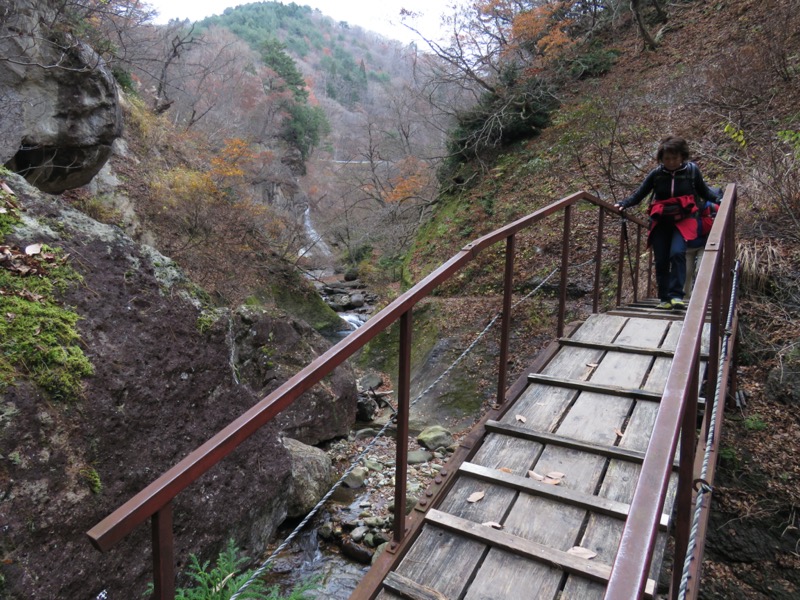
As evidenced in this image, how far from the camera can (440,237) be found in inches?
446

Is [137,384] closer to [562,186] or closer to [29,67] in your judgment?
[29,67]

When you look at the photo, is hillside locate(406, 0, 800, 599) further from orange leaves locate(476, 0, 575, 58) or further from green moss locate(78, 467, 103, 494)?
green moss locate(78, 467, 103, 494)

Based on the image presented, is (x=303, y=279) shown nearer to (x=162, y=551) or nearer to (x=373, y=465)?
(x=373, y=465)

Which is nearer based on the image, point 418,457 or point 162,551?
point 162,551

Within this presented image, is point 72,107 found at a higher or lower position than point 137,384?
higher

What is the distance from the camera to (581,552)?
184 centimetres

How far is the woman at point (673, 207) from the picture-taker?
3984 mm

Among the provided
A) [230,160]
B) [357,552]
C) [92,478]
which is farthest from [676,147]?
[230,160]

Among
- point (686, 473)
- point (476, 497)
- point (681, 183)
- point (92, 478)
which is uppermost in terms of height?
point (681, 183)

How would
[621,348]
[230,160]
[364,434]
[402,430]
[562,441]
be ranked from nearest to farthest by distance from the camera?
[402,430] < [562,441] < [621,348] < [364,434] < [230,160]

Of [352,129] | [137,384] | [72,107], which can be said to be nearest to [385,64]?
[352,129]

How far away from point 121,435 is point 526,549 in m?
2.35

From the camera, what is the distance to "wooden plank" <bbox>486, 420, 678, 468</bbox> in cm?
232

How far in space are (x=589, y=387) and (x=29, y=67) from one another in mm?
7350
